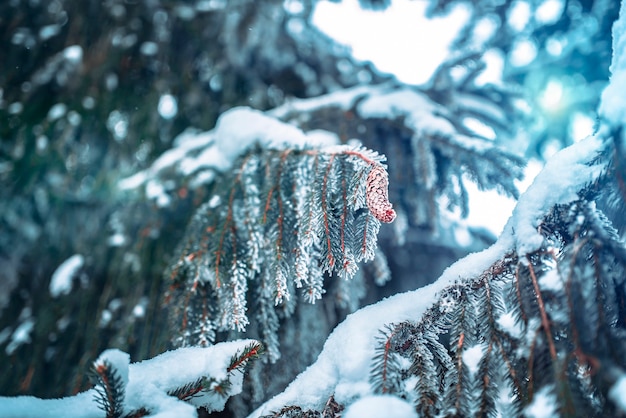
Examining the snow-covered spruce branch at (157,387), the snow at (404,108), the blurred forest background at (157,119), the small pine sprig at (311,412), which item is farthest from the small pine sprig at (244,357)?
the snow at (404,108)

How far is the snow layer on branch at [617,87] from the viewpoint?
914 millimetres

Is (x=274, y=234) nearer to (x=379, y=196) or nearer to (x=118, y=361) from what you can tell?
(x=379, y=196)

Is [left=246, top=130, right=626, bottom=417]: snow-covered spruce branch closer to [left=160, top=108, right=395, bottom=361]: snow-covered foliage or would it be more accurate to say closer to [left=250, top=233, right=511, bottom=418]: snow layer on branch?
[left=250, top=233, right=511, bottom=418]: snow layer on branch

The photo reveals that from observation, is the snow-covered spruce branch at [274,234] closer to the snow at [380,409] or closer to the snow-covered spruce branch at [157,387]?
the snow-covered spruce branch at [157,387]

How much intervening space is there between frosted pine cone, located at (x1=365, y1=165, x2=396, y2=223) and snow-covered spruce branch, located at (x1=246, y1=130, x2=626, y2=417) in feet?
0.88

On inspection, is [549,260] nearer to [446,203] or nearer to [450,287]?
[450,287]

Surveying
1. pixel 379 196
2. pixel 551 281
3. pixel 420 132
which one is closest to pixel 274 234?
pixel 379 196

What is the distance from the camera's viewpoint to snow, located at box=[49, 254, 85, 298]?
2152 mm

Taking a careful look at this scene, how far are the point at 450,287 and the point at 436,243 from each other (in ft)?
6.04

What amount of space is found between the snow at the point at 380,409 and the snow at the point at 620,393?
1.02ft

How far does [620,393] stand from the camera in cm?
59

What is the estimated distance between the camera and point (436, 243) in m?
2.75

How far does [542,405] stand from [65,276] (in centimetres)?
234

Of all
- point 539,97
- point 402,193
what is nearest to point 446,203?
point 402,193
